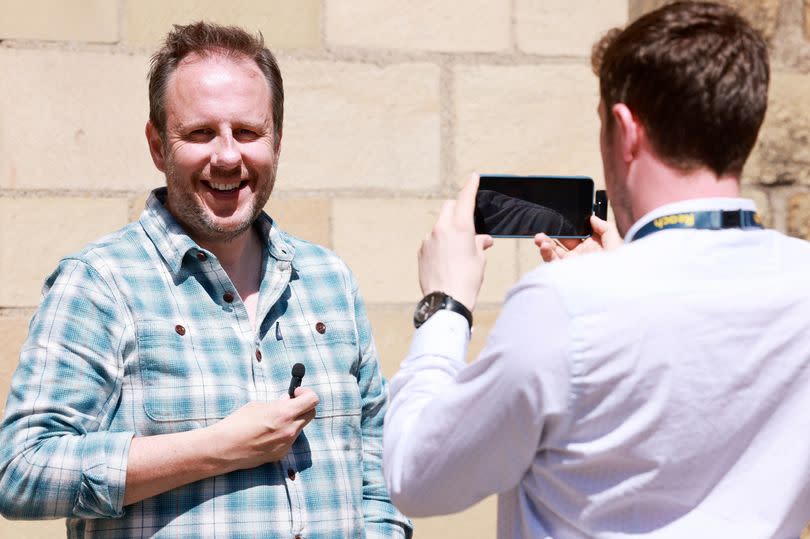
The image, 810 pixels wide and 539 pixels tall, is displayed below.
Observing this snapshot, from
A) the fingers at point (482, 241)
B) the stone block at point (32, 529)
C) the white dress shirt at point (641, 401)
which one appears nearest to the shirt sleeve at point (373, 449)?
the fingers at point (482, 241)

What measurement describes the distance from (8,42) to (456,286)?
182cm

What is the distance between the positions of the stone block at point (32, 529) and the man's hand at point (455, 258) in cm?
172

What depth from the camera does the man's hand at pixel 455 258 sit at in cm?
160

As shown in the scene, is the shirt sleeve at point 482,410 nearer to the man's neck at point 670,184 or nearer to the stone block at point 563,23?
the man's neck at point 670,184

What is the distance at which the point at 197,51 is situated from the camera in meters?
2.25

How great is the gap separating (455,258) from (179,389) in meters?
0.68

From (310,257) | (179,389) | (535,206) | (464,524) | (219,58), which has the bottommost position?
(464,524)

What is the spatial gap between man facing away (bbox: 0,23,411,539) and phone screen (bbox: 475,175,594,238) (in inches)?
20.3

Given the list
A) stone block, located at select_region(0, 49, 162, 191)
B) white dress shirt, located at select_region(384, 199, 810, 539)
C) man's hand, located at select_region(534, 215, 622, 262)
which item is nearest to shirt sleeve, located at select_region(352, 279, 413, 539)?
man's hand, located at select_region(534, 215, 622, 262)

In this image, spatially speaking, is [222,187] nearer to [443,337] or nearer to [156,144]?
[156,144]

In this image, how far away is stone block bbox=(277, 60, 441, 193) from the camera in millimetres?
3107

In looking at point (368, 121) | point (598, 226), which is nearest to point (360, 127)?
point (368, 121)

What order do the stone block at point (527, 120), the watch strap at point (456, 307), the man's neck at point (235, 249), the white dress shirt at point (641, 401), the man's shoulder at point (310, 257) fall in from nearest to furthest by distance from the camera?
the white dress shirt at point (641, 401) → the watch strap at point (456, 307) → the man's neck at point (235, 249) → the man's shoulder at point (310, 257) → the stone block at point (527, 120)

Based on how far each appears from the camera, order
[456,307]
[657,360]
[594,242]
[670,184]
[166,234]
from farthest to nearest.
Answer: [166,234] → [594,242] → [456,307] → [670,184] → [657,360]
